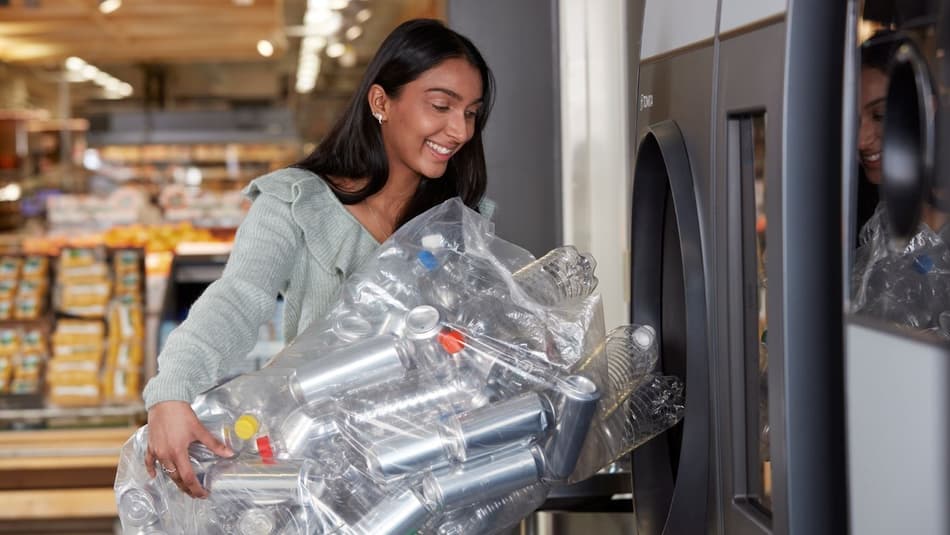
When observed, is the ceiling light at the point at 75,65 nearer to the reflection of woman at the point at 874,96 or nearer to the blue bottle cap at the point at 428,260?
the blue bottle cap at the point at 428,260

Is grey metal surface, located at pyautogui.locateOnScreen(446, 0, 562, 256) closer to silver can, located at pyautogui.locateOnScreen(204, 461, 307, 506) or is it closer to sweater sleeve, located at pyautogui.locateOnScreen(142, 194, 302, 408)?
A: sweater sleeve, located at pyautogui.locateOnScreen(142, 194, 302, 408)

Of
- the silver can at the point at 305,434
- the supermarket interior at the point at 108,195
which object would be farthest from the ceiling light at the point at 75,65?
the silver can at the point at 305,434

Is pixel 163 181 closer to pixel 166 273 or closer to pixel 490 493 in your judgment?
pixel 166 273

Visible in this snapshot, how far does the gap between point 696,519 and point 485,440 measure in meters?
0.28

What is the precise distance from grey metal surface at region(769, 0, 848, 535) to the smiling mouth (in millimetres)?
871

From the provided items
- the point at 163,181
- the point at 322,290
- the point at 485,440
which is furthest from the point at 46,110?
the point at 485,440

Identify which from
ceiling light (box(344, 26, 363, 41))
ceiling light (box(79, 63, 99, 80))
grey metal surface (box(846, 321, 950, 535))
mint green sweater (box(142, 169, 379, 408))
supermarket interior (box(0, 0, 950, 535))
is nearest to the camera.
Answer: grey metal surface (box(846, 321, 950, 535))

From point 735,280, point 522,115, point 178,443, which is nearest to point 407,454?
point 178,443

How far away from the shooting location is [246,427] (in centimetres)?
131

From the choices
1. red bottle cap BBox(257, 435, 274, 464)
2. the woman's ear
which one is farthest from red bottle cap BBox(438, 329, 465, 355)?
the woman's ear

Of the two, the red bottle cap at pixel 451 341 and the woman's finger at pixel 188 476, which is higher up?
the red bottle cap at pixel 451 341

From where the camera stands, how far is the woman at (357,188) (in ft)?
5.35

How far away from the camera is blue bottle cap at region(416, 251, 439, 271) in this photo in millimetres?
1429

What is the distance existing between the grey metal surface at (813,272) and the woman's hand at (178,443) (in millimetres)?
648
